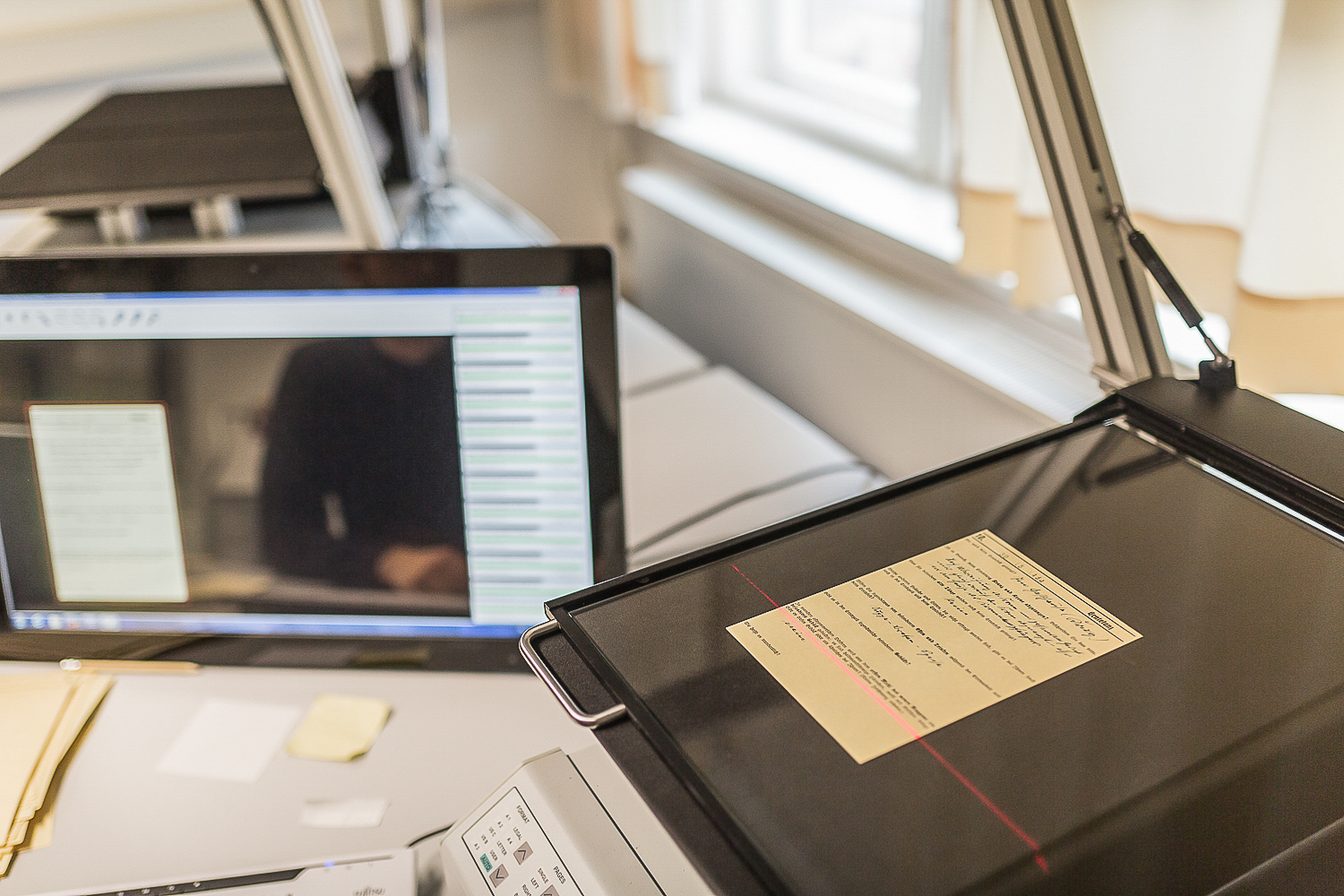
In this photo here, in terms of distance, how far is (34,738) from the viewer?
2.56ft

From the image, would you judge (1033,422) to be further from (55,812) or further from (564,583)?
(55,812)

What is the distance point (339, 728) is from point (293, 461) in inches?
8.2

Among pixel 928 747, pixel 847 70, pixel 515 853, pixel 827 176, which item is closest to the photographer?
pixel 928 747

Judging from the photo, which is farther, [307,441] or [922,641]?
[307,441]

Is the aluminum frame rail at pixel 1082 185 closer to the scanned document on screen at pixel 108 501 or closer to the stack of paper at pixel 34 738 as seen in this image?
the scanned document on screen at pixel 108 501

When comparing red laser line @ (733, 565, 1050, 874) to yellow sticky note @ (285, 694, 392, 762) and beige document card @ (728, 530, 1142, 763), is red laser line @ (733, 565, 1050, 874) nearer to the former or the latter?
beige document card @ (728, 530, 1142, 763)

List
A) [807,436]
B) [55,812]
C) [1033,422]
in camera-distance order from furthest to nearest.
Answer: [807,436]
[1033,422]
[55,812]

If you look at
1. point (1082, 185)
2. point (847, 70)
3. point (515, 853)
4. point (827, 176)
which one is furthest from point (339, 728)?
point (847, 70)

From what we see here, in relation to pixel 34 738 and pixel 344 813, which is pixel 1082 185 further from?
pixel 34 738

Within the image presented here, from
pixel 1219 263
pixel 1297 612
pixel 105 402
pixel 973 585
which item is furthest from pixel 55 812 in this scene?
pixel 1219 263

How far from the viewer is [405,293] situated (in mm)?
748

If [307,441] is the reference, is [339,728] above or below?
below

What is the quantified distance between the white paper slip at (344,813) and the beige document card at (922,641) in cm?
38

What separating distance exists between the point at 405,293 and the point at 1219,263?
0.78 metres
